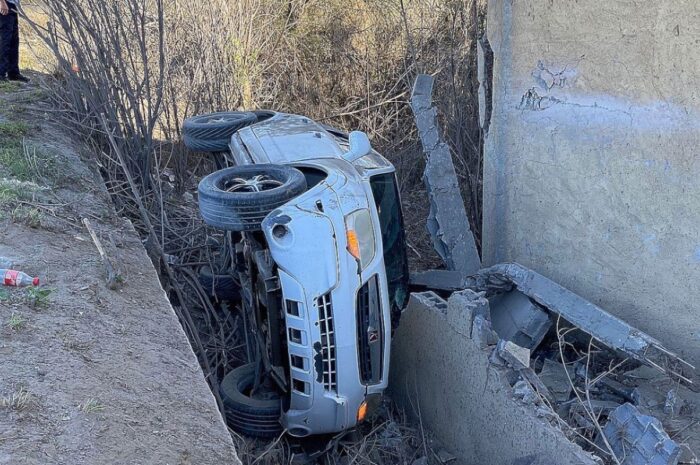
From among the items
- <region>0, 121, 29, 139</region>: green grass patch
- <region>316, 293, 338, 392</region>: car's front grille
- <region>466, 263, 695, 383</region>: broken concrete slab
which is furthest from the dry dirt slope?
<region>466, 263, 695, 383</region>: broken concrete slab

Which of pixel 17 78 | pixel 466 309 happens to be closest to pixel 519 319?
pixel 466 309

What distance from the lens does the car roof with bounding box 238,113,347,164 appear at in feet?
16.9

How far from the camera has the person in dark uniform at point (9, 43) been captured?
28.7ft

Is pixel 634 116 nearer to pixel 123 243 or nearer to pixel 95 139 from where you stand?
pixel 123 243

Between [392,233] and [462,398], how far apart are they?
120cm

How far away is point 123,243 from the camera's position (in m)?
5.23

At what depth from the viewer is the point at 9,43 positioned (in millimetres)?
8938

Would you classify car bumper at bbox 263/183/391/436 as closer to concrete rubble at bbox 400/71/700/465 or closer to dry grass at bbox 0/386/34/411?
concrete rubble at bbox 400/71/700/465

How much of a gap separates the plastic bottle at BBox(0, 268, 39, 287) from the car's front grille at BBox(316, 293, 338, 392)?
1.62 m

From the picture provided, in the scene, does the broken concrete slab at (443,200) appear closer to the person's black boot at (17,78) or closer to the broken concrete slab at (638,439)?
the broken concrete slab at (638,439)

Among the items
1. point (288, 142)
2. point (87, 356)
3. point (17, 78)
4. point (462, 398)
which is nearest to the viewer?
point (87, 356)

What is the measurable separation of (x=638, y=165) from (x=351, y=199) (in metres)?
1.97

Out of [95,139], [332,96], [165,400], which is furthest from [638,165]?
[332,96]

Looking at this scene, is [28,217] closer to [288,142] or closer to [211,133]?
[211,133]
